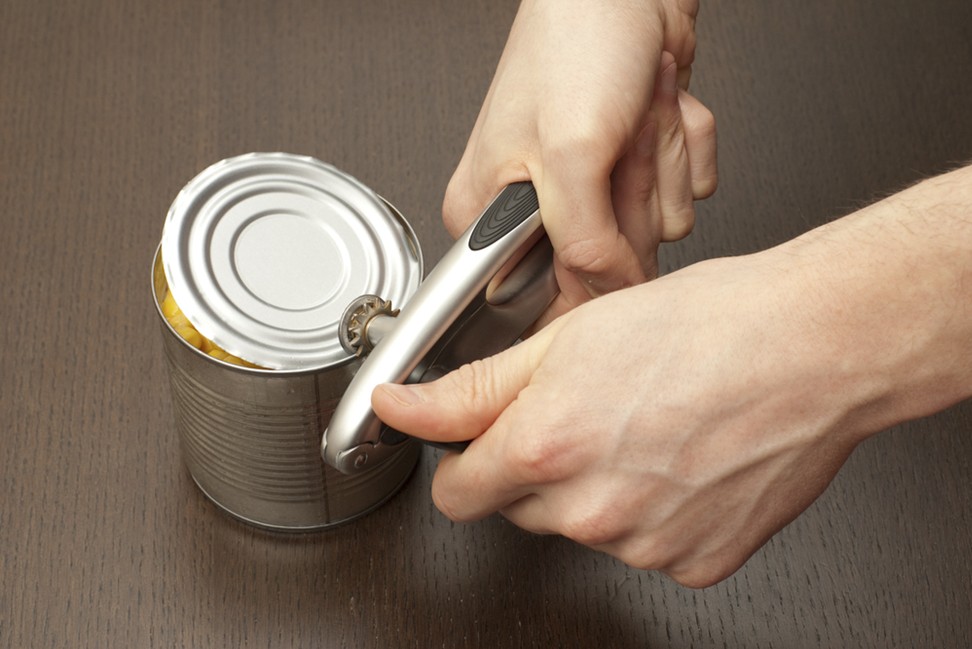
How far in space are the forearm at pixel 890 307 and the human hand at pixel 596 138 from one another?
12cm

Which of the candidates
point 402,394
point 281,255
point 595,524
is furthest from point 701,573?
point 281,255

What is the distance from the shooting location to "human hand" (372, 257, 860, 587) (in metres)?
0.58

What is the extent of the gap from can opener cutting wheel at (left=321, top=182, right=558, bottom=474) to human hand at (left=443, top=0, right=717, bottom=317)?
25 mm

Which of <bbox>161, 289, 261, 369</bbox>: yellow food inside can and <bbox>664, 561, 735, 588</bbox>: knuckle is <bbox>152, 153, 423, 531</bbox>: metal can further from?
<bbox>664, 561, 735, 588</bbox>: knuckle

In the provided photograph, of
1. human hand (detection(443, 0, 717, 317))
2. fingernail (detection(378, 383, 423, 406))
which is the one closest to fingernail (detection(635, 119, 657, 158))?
human hand (detection(443, 0, 717, 317))

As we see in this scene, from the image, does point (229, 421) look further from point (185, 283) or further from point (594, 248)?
point (594, 248)

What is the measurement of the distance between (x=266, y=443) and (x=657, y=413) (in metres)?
0.24

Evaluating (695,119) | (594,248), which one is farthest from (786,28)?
(594,248)

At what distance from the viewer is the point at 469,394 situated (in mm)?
607

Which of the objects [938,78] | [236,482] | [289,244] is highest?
[289,244]

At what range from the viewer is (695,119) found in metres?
0.78

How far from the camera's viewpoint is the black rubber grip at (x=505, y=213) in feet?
2.11

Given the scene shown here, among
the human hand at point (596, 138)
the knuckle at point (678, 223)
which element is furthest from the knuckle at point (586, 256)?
the knuckle at point (678, 223)

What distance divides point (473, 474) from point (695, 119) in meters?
0.31
